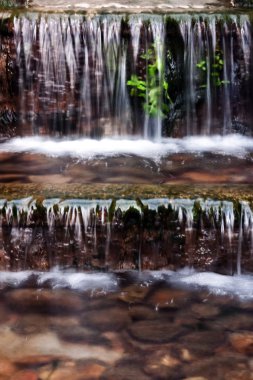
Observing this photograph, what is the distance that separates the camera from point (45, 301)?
4.12 m

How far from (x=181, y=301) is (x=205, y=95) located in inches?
154

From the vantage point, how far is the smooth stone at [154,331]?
368 centimetres

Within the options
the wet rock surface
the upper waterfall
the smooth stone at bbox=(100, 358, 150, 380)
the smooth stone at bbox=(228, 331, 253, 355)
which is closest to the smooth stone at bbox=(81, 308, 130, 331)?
the wet rock surface

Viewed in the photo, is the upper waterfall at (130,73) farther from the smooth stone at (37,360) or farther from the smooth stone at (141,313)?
the smooth stone at (37,360)

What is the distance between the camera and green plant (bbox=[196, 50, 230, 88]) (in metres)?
7.29

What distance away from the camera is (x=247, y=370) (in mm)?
3369

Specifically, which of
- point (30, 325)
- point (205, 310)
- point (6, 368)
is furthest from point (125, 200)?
point (6, 368)

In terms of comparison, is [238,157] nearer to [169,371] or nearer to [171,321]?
[171,321]

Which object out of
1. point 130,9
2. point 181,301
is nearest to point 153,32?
point 130,9

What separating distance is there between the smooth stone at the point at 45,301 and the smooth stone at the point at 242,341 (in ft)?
3.57

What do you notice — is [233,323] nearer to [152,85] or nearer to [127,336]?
[127,336]

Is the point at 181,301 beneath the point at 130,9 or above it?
beneath

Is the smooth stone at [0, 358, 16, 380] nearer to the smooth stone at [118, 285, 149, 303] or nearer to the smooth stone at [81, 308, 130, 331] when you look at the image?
the smooth stone at [81, 308, 130, 331]

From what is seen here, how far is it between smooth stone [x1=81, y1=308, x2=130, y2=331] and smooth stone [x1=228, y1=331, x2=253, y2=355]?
72cm
